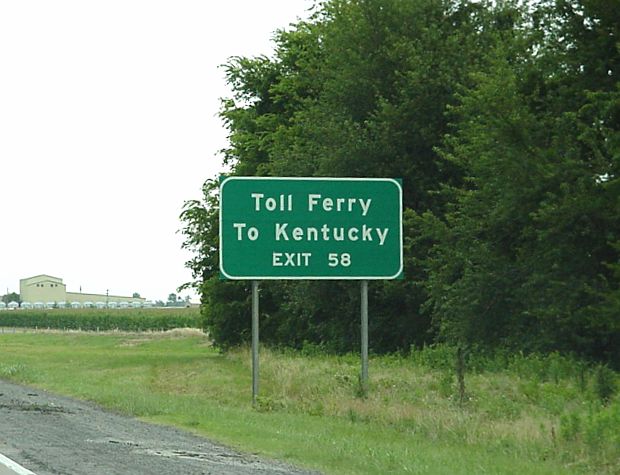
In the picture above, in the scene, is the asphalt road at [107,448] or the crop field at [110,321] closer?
the asphalt road at [107,448]

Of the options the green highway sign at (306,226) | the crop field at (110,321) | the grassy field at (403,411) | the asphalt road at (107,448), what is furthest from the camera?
the crop field at (110,321)

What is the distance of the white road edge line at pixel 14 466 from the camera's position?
43.0 ft

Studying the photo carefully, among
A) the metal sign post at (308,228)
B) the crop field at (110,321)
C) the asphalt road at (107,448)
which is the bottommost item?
the asphalt road at (107,448)

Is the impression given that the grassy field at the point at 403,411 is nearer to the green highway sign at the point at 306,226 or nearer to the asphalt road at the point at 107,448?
the asphalt road at the point at 107,448

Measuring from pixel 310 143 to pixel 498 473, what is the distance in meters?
32.5

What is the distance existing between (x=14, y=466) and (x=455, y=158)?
78.4 ft

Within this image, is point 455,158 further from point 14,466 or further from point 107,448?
point 14,466

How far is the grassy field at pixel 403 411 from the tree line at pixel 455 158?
2.51m

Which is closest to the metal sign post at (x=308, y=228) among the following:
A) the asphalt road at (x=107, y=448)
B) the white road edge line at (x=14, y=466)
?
the asphalt road at (x=107, y=448)

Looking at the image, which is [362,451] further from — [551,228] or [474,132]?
[474,132]

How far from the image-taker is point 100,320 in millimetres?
131500

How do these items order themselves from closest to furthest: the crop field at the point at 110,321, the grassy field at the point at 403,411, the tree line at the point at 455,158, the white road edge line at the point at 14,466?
the white road edge line at the point at 14,466
the grassy field at the point at 403,411
the tree line at the point at 455,158
the crop field at the point at 110,321

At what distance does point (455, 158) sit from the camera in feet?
117

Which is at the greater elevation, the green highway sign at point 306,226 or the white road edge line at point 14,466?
the green highway sign at point 306,226
